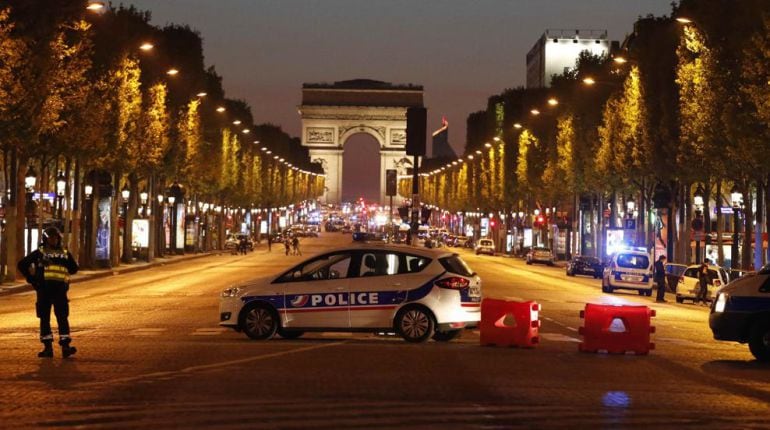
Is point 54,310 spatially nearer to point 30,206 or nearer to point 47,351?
point 47,351

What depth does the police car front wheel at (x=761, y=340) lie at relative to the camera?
23.1 m

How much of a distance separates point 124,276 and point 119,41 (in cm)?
1062

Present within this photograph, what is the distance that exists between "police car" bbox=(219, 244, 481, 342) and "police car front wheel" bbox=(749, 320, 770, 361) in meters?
4.53

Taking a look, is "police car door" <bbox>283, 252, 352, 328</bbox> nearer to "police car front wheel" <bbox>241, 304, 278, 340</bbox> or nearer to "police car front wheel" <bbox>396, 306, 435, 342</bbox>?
"police car front wheel" <bbox>241, 304, 278, 340</bbox>

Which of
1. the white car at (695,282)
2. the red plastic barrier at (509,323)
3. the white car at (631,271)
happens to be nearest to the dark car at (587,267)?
the white car at (631,271)

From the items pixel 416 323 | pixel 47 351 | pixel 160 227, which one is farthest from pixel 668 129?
pixel 47 351

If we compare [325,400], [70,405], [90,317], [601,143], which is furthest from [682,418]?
[601,143]

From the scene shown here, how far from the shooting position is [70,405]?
602 inches

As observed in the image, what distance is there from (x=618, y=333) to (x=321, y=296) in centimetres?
488

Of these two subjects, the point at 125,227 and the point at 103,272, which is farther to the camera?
the point at 125,227

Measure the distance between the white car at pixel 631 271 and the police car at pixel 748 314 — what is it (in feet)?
96.5

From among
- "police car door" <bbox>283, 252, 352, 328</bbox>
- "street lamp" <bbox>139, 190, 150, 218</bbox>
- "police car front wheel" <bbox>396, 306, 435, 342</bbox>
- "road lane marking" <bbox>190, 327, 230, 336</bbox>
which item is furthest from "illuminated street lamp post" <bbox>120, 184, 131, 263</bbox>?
"police car front wheel" <bbox>396, 306, 435, 342</bbox>

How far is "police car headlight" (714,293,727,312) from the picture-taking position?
2377 centimetres

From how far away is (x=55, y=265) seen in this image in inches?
828
